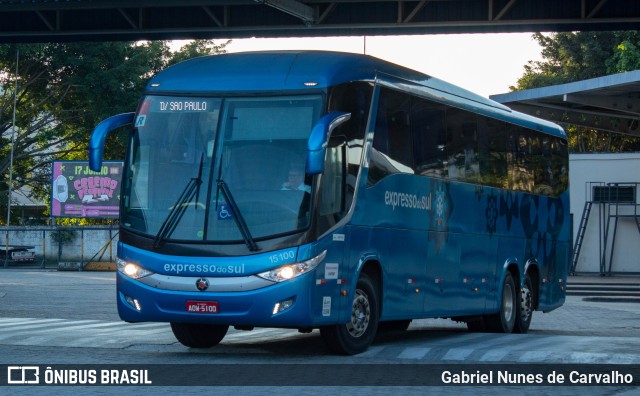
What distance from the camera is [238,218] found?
13.4 m

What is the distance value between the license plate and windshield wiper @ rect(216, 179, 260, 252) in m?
0.74

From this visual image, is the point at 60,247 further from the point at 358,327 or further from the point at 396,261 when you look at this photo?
the point at 358,327

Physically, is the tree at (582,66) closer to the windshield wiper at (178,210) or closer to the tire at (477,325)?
the tire at (477,325)

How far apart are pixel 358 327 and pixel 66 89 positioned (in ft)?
154

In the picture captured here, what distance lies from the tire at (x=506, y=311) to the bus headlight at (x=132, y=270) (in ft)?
25.0

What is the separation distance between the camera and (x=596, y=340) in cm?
1609

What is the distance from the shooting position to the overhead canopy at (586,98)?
40.2 metres

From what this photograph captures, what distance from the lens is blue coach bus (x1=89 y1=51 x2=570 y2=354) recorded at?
13.3 metres

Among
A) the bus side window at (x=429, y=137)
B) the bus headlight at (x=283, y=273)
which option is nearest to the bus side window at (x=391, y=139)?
the bus side window at (x=429, y=137)

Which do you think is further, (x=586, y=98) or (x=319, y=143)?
(x=586, y=98)

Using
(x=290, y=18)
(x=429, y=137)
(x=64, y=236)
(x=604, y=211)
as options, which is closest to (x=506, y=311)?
(x=429, y=137)

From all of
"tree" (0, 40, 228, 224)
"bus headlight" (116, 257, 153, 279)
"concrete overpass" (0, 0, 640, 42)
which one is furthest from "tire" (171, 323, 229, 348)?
"tree" (0, 40, 228, 224)

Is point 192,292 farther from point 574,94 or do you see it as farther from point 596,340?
point 574,94

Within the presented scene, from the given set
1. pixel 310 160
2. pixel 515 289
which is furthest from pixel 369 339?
pixel 515 289
